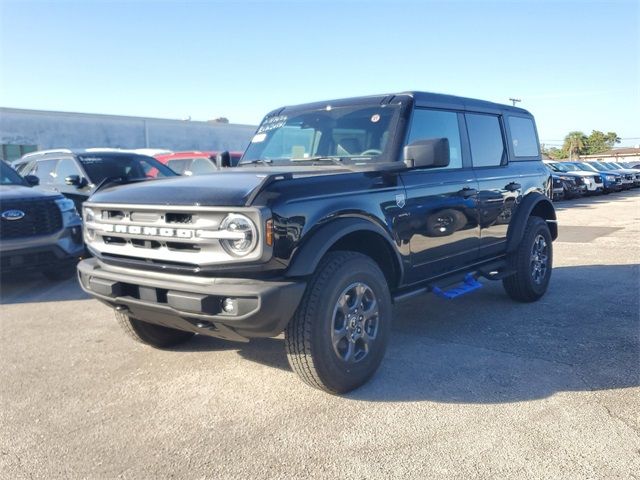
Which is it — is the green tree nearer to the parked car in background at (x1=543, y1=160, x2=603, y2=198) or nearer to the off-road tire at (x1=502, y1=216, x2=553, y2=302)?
the parked car in background at (x1=543, y1=160, x2=603, y2=198)

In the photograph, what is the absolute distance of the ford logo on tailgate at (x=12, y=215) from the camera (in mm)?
6535

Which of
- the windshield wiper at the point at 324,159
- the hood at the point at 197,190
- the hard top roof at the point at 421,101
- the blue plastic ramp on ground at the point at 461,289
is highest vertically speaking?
the hard top roof at the point at 421,101

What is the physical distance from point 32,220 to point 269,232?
494 centimetres

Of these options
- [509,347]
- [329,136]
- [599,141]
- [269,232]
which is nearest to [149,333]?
[269,232]

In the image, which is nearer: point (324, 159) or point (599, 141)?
point (324, 159)

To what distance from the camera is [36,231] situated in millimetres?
6758

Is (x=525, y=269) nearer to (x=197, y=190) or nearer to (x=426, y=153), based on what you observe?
(x=426, y=153)

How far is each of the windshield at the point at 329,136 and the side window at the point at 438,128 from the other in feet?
0.67

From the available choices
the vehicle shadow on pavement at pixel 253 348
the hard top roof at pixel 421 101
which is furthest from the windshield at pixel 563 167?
the vehicle shadow on pavement at pixel 253 348

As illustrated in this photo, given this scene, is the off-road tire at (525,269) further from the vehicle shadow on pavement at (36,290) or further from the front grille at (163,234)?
the vehicle shadow on pavement at (36,290)

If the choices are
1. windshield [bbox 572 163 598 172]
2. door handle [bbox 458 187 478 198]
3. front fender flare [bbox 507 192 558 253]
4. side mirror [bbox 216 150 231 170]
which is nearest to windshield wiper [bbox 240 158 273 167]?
side mirror [bbox 216 150 231 170]

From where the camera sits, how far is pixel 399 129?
14.0 ft

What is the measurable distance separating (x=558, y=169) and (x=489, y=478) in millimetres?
24572

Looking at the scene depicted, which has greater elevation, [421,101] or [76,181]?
[421,101]
